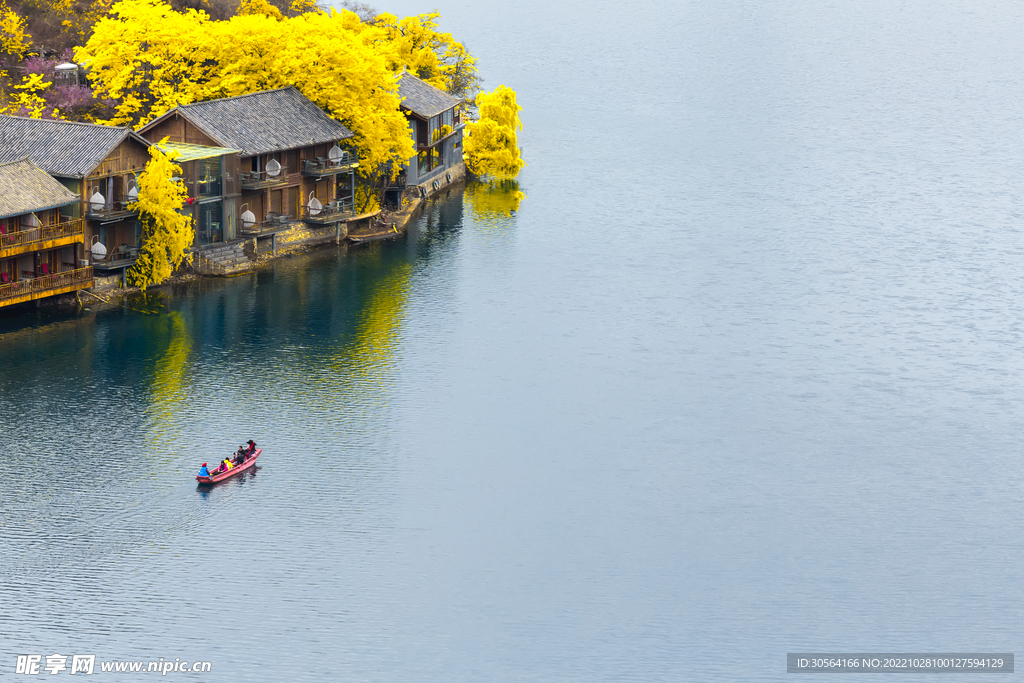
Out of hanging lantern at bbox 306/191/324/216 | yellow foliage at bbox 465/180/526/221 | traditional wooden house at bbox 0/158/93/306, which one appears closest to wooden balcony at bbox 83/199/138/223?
traditional wooden house at bbox 0/158/93/306

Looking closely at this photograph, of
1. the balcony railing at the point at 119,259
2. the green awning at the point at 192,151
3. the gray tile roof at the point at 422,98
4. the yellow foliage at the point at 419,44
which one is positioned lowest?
the balcony railing at the point at 119,259

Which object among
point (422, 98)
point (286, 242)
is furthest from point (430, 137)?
point (286, 242)

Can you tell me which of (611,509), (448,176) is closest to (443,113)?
(448,176)

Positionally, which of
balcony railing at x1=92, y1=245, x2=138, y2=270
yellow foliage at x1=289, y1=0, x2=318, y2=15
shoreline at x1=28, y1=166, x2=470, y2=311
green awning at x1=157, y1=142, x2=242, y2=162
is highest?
yellow foliage at x1=289, y1=0, x2=318, y2=15

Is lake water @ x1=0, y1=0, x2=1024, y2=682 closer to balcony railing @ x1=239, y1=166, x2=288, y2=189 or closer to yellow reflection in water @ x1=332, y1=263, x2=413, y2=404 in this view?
yellow reflection in water @ x1=332, y1=263, x2=413, y2=404

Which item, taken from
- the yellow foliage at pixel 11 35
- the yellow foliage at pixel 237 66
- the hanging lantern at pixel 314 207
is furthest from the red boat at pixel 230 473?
the yellow foliage at pixel 11 35

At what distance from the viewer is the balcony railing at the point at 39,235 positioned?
9206cm

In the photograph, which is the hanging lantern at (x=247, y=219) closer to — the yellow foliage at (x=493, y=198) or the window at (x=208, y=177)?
the window at (x=208, y=177)

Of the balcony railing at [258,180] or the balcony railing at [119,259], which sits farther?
the balcony railing at [258,180]

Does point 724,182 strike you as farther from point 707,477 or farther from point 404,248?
point 707,477

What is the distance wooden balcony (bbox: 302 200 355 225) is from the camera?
382 feet

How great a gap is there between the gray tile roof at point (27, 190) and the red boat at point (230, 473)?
2981 cm

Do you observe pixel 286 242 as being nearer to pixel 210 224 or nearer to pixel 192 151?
pixel 210 224

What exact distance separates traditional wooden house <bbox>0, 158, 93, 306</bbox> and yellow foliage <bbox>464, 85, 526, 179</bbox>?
53.5m
